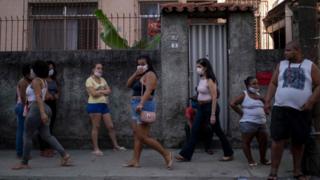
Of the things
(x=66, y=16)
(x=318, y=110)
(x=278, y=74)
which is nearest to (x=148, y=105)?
(x=278, y=74)

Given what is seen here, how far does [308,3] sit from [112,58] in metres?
4.30

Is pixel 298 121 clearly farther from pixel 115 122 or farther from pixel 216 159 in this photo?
pixel 115 122

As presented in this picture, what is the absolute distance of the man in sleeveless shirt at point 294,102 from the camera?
7.39m

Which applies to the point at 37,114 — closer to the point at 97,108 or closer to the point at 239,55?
the point at 97,108

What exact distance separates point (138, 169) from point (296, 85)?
2797mm

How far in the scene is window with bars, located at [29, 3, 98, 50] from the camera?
1412cm

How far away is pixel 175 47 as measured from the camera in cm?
1057

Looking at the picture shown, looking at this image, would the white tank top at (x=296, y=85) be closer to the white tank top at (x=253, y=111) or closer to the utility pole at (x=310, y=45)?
the utility pole at (x=310, y=45)

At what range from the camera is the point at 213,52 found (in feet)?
35.4

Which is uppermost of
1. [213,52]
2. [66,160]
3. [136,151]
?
[213,52]

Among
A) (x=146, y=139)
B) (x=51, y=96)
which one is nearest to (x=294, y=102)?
(x=146, y=139)

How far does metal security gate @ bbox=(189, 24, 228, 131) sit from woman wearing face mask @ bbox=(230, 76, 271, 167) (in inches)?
71.6

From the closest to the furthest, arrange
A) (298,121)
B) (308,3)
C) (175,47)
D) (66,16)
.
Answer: (298,121)
(308,3)
(175,47)
(66,16)

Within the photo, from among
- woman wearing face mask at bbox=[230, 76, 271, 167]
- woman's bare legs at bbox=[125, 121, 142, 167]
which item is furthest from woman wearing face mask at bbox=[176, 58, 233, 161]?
woman's bare legs at bbox=[125, 121, 142, 167]
